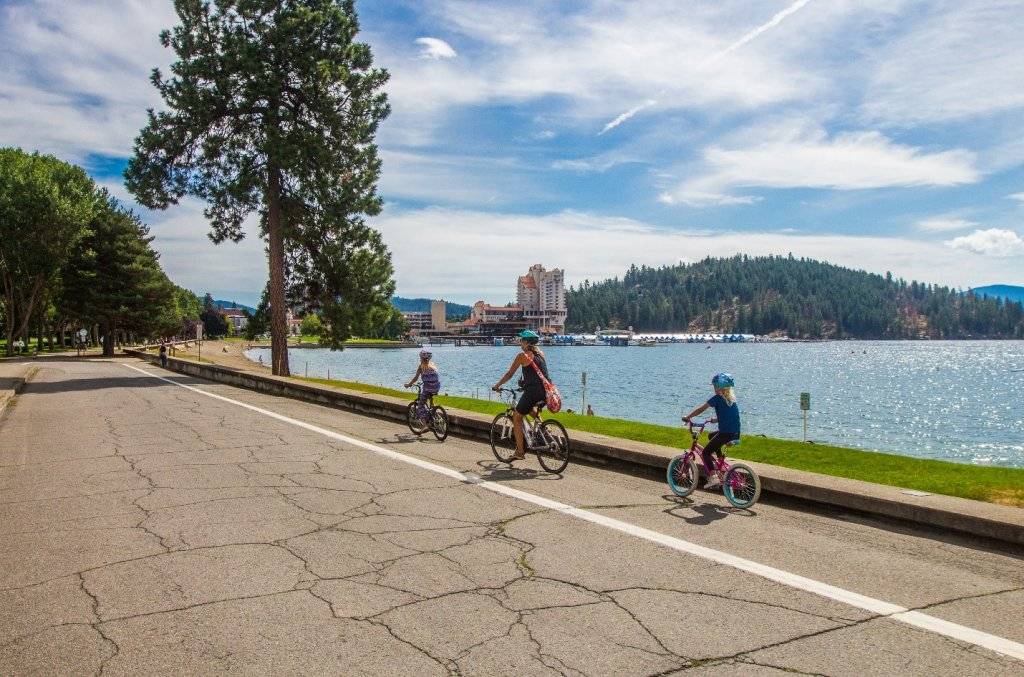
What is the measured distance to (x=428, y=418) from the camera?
1417 cm

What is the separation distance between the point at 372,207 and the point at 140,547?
1106 inches

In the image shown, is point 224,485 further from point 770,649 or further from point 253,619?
point 770,649

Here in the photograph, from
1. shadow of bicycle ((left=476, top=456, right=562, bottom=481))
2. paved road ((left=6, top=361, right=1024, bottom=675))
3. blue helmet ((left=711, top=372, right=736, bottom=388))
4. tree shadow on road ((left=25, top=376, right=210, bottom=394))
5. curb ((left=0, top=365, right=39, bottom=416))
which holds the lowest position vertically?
tree shadow on road ((left=25, top=376, right=210, bottom=394))

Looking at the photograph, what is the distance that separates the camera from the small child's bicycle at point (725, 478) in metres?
8.42

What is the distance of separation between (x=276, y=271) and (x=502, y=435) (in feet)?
82.1


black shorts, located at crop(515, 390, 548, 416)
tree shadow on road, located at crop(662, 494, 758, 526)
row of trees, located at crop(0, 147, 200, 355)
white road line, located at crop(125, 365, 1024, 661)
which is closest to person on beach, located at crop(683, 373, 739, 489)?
tree shadow on road, located at crop(662, 494, 758, 526)

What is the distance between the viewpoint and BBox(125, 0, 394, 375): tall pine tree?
31.3 metres

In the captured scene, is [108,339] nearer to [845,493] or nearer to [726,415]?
[726,415]

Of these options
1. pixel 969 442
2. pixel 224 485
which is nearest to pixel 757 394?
pixel 969 442

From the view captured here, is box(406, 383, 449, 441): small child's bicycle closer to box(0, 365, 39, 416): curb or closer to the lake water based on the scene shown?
box(0, 365, 39, 416): curb

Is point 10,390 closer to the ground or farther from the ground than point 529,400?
closer to the ground

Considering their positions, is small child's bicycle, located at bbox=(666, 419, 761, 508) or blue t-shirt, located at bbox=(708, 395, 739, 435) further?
blue t-shirt, located at bbox=(708, 395, 739, 435)

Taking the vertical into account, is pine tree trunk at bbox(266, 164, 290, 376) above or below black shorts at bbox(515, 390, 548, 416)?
above

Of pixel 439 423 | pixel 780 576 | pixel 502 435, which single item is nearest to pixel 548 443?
pixel 502 435
